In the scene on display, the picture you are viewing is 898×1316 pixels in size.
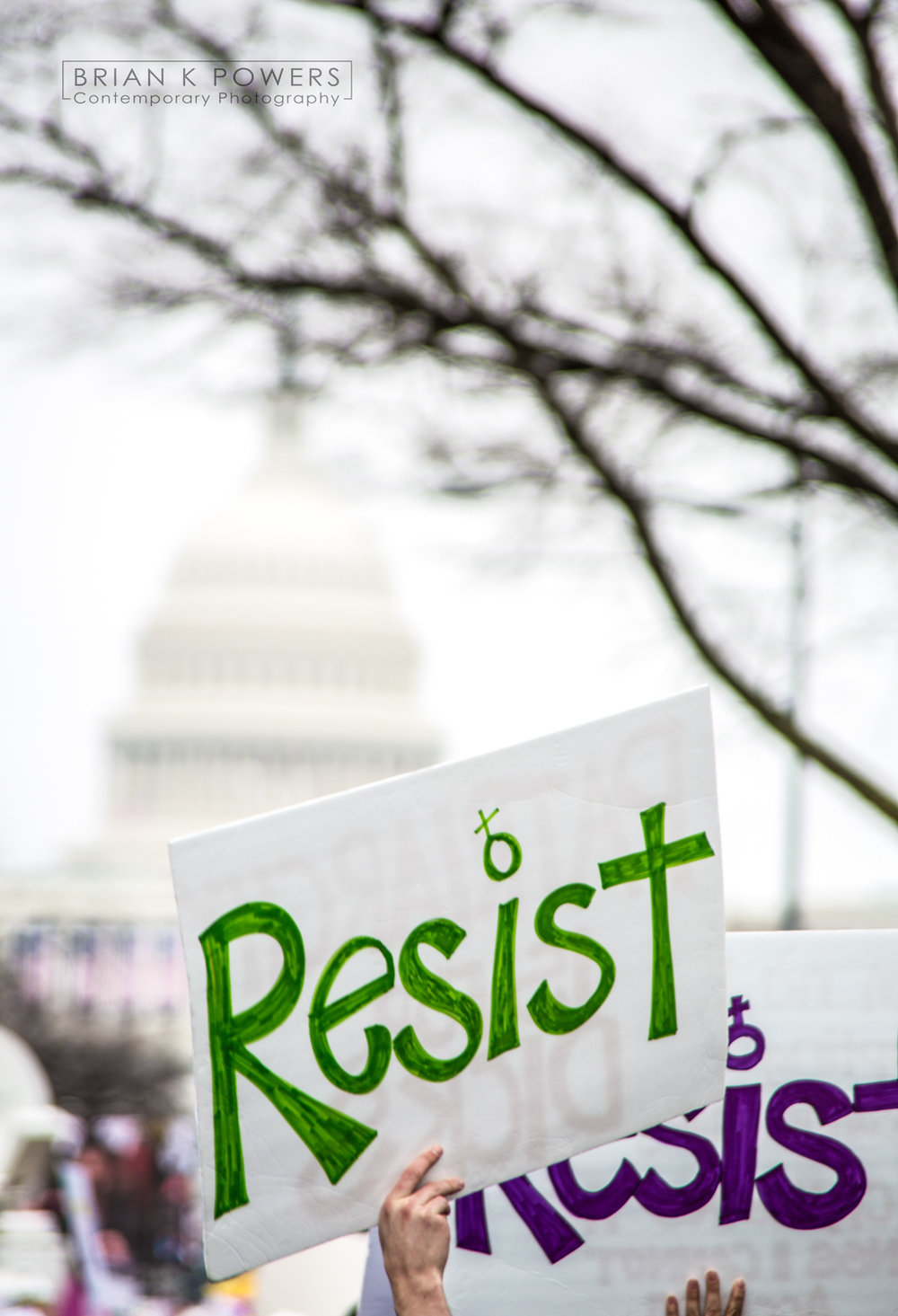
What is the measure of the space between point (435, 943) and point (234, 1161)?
368 mm

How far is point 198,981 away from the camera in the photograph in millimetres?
2139

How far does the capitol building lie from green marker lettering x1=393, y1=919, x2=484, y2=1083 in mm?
56037

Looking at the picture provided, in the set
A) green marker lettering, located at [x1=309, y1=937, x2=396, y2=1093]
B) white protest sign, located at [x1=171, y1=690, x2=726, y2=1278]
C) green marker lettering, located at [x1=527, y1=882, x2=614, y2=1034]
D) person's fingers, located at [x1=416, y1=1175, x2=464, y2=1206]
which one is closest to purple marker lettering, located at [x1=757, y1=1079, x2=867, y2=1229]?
white protest sign, located at [x1=171, y1=690, x2=726, y2=1278]

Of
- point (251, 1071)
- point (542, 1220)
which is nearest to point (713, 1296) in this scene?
point (542, 1220)

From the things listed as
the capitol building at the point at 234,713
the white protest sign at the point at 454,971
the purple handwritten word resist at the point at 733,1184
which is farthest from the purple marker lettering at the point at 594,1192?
the capitol building at the point at 234,713

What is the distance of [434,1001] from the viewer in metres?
2.19

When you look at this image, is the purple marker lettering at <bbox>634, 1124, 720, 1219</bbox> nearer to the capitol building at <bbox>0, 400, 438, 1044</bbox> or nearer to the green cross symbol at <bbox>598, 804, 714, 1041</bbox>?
the green cross symbol at <bbox>598, 804, 714, 1041</bbox>

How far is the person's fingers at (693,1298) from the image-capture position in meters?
2.33

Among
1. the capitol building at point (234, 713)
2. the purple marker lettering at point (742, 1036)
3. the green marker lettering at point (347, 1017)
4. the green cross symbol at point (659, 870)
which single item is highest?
the green cross symbol at point (659, 870)

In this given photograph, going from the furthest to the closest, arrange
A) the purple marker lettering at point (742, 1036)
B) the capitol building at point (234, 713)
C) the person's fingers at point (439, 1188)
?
1. the capitol building at point (234, 713)
2. the purple marker lettering at point (742, 1036)
3. the person's fingers at point (439, 1188)

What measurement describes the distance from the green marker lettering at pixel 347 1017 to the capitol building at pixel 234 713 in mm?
56021

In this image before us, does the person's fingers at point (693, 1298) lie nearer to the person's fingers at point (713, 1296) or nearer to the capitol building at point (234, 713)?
the person's fingers at point (713, 1296)

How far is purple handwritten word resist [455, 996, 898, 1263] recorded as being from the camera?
2357mm

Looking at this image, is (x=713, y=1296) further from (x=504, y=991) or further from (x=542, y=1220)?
(x=504, y=991)
